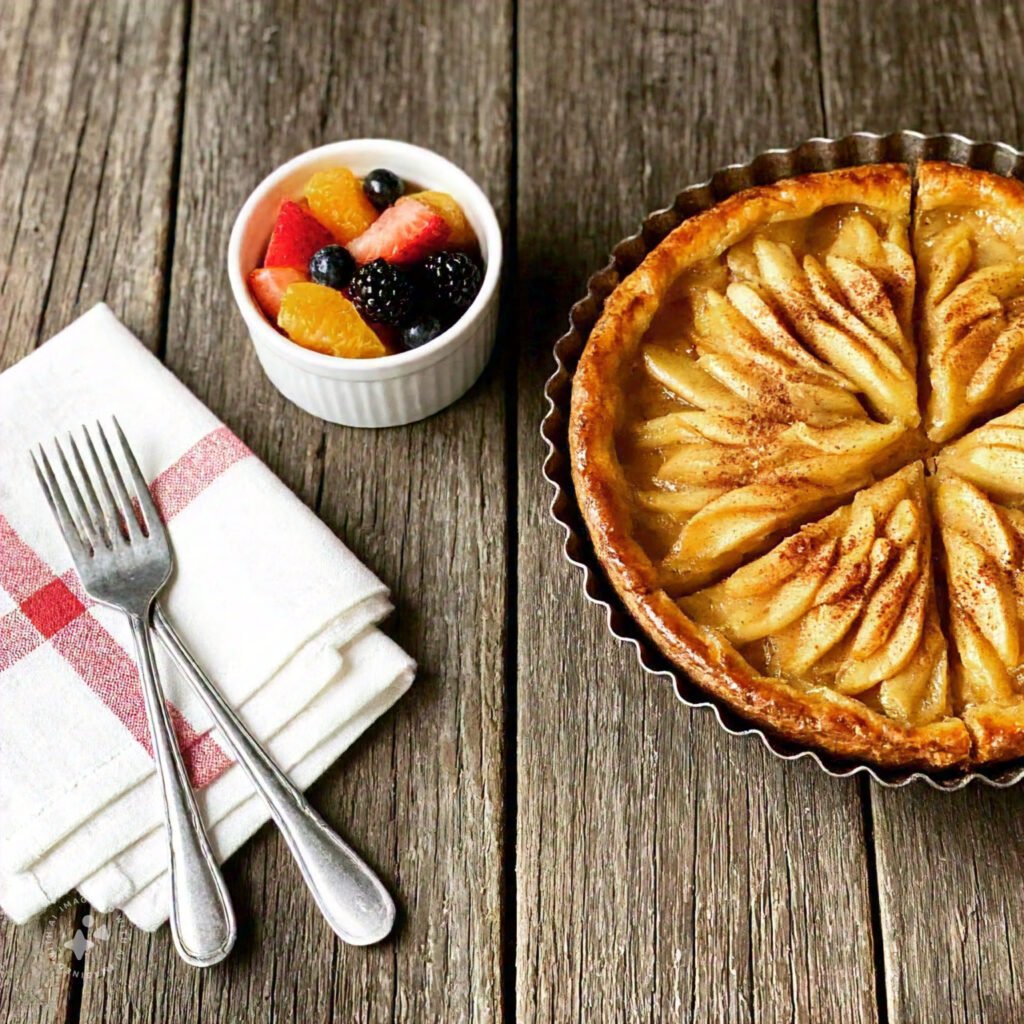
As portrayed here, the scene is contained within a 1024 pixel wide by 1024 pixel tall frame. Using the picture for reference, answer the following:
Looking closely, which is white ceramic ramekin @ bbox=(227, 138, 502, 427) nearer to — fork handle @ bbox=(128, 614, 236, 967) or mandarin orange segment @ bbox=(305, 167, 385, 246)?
mandarin orange segment @ bbox=(305, 167, 385, 246)

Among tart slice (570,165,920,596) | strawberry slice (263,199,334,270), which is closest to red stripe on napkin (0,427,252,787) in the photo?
strawberry slice (263,199,334,270)

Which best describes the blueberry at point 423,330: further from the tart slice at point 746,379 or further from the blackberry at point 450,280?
the tart slice at point 746,379

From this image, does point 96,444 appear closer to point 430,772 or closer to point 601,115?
point 430,772

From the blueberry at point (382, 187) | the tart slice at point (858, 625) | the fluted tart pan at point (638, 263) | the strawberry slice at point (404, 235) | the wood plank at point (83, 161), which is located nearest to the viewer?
the tart slice at point (858, 625)

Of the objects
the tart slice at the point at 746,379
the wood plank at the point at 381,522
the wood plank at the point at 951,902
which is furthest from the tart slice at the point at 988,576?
the wood plank at the point at 381,522

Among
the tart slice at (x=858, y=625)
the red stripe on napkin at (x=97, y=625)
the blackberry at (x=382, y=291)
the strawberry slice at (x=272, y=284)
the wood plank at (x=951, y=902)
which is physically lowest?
the wood plank at (x=951, y=902)

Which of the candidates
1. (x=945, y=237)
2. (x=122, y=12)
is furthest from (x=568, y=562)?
(x=122, y=12)

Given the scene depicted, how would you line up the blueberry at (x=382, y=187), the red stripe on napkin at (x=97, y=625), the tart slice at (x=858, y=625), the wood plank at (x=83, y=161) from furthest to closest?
the wood plank at (x=83, y=161)
the blueberry at (x=382, y=187)
the red stripe on napkin at (x=97, y=625)
the tart slice at (x=858, y=625)

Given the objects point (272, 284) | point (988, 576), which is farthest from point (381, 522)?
point (988, 576)

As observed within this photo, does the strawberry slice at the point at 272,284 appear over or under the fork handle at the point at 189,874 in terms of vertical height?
over
